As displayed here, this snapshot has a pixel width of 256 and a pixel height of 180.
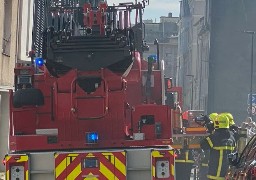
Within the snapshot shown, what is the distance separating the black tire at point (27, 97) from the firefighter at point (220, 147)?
3438 millimetres

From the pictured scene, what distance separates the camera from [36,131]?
32.5 ft

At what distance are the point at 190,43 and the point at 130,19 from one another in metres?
70.3

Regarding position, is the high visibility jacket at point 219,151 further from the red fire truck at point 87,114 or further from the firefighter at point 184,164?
the firefighter at point 184,164

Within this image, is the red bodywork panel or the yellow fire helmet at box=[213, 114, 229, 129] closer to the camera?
the red bodywork panel

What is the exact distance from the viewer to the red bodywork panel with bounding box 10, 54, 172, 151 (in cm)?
966

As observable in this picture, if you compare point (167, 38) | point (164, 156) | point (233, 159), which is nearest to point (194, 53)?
point (167, 38)

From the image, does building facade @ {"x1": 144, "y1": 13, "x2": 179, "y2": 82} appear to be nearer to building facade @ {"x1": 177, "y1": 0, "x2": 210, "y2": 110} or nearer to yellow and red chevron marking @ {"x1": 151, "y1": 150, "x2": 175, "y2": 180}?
building facade @ {"x1": 177, "y1": 0, "x2": 210, "y2": 110}

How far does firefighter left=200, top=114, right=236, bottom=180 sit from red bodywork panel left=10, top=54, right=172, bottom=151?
7.30ft

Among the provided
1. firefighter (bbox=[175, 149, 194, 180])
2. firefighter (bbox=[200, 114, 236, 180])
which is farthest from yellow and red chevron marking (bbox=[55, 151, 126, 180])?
firefighter (bbox=[175, 149, 194, 180])

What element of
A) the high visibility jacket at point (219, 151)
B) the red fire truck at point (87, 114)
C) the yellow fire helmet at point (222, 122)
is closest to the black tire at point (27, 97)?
the red fire truck at point (87, 114)

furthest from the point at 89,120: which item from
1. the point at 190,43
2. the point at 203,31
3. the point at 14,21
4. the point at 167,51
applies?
the point at 167,51

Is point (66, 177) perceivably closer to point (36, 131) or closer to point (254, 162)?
point (36, 131)

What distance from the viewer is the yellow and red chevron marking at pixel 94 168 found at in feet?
30.2

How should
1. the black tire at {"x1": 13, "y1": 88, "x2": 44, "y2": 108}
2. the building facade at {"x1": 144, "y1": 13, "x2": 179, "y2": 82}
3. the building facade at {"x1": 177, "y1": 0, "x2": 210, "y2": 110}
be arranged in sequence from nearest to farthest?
Result: the black tire at {"x1": 13, "y1": 88, "x2": 44, "y2": 108} < the building facade at {"x1": 177, "y1": 0, "x2": 210, "y2": 110} < the building facade at {"x1": 144, "y1": 13, "x2": 179, "y2": 82}
